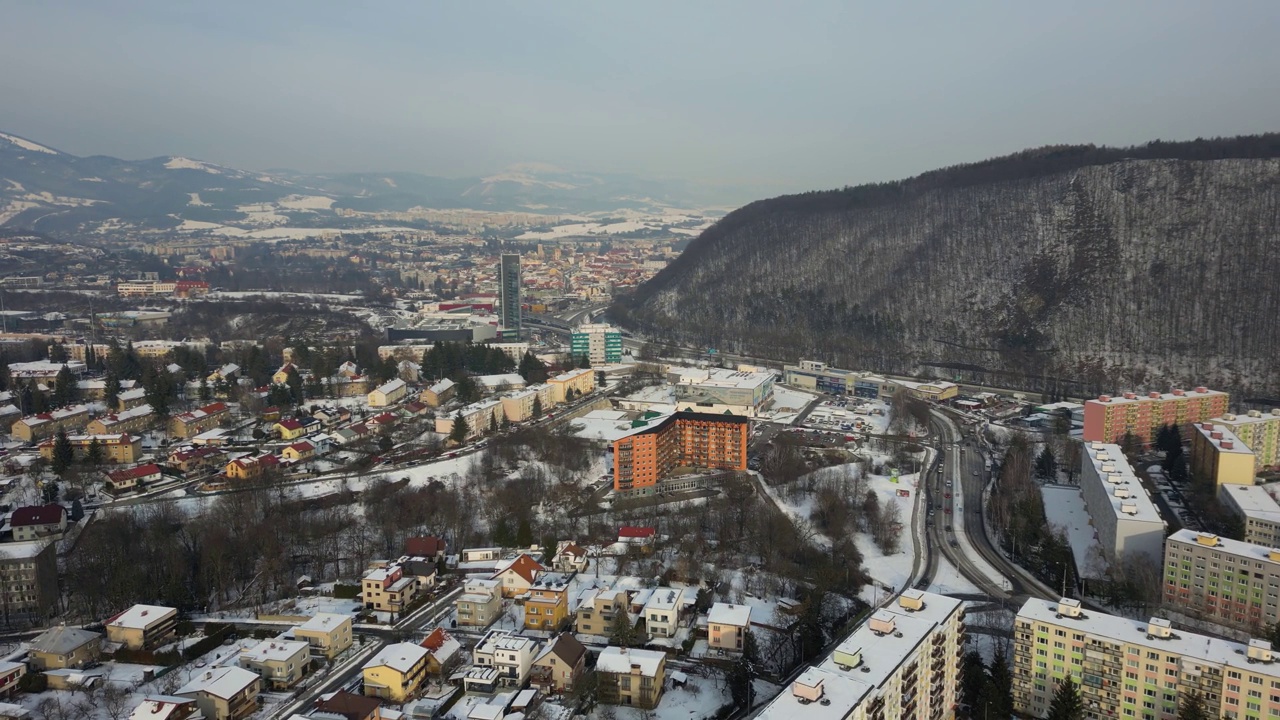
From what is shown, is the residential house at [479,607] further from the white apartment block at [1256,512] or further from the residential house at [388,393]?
the residential house at [388,393]

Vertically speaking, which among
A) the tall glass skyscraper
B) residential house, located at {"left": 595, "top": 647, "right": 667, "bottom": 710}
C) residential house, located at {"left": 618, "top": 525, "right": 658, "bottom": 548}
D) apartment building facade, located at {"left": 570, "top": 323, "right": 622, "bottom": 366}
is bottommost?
residential house, located at {"left": 595, "top": 647, "right": 667, "bottom": 710}

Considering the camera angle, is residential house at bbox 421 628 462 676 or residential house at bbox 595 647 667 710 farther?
residential house at bbox 421 628 462 676

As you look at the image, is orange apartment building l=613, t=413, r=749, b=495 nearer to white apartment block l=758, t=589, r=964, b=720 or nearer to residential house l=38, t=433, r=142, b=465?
white apartment block l=758, t=589, r=964, b=720

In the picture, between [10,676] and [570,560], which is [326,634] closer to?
[10,676]

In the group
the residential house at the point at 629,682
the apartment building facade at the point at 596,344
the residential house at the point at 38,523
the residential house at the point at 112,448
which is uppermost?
the apartment building facade at the point at 596,344

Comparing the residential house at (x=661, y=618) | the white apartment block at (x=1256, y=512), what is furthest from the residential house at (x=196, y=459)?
the white apartment block at (x=1256, y=512)

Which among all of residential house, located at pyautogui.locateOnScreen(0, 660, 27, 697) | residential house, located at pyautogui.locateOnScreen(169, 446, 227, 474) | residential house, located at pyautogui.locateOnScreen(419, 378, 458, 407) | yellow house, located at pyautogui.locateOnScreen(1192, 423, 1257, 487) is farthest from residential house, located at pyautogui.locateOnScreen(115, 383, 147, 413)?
yellow house, located at pyautogui.locateOnScreen(1192, 423, 1257, 487)

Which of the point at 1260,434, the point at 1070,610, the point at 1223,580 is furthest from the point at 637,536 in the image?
the point at 1260,434
